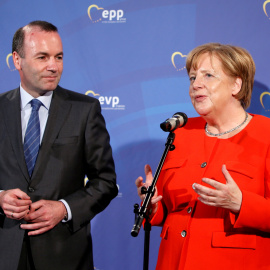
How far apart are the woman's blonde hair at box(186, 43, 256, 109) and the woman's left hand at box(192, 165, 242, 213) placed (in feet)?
2.07

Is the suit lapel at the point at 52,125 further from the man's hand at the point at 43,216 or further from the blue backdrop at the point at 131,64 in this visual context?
the blue backdrop at the point at 131,64

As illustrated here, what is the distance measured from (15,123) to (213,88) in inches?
45.8

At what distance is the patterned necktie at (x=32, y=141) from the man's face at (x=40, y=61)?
0.59 feet

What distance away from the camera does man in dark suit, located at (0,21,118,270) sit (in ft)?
7.78

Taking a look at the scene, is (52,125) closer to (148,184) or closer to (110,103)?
(148,184)

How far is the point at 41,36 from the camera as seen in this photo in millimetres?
2633

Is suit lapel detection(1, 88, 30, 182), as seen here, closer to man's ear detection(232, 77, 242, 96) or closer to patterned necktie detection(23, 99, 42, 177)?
patterned necktie detection(23, 99, 42, 177)

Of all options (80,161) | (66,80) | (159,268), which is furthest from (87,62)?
(159,268)

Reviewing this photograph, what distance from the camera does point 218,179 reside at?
2275 mm

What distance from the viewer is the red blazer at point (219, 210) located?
85.4 inches

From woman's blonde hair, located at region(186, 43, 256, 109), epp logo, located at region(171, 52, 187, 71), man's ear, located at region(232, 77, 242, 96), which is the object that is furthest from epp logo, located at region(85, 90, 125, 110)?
man's ear, located at region(232, 77, 242, 96)

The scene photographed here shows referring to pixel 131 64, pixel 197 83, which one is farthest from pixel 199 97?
pixel 131 64

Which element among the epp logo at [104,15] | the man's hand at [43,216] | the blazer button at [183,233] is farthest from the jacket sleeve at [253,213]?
the epp logo at [104,15]

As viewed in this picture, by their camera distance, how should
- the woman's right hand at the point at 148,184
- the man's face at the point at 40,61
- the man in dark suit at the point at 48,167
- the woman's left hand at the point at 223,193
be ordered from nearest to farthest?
the woman's left hand at the point at 223,193 < the woman's right hand at the point at 148,184 < the man in dark suit at the point at 48,167 < the man's face at the point at 40,61
